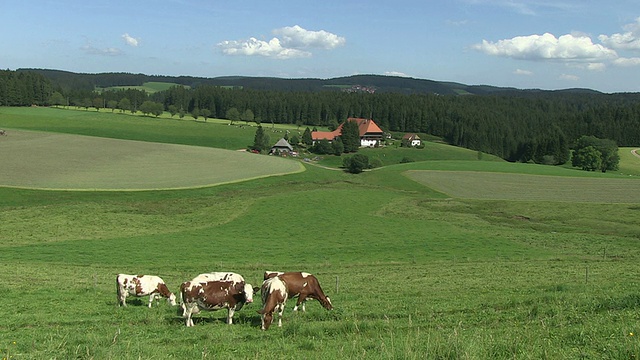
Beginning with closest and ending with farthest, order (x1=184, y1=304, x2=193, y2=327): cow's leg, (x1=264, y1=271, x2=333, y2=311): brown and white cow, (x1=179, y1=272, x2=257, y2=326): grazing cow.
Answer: (x1=184, y1=304, x2=193, y2=327): cow's leg < (x1=179, y1=272, x2=257, y2=326): grazing cow < (x1=264, y1=271, x2=333, y2=311): brown and white cow

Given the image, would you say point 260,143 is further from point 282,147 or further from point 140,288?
point 140,288

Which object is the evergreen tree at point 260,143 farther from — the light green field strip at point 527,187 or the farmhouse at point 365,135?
the light green field strip at point 527,187

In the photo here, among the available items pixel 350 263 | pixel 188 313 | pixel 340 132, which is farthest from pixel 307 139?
pixel 188 313

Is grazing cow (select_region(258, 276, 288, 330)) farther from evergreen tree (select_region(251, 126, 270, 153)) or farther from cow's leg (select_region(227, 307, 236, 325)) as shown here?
evergreen tree (select_region(251, 126, 270, 153))

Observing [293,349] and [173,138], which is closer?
[293,349]

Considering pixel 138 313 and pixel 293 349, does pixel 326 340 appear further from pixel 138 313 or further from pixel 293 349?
pixel 138 313

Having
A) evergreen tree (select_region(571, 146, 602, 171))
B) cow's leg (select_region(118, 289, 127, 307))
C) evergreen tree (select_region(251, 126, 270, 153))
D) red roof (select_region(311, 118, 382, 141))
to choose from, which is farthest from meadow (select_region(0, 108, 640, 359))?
red roof (select_region(311, 118, 382, 141))

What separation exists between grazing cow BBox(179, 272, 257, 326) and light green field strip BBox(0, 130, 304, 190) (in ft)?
197

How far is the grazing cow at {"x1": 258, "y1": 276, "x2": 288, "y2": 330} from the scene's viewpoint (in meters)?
16.7

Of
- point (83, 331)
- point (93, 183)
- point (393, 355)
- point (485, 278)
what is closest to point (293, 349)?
point (393, 355)

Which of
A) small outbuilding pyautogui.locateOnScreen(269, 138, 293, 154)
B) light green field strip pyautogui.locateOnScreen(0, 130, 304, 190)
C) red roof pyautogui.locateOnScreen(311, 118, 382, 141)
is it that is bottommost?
light green field strip pyautogui.locateOnScreen(0, 130, 304, 190)

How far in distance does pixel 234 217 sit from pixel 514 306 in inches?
1705

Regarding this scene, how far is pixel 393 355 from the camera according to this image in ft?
32.9

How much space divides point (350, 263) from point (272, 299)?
66.7 feet
